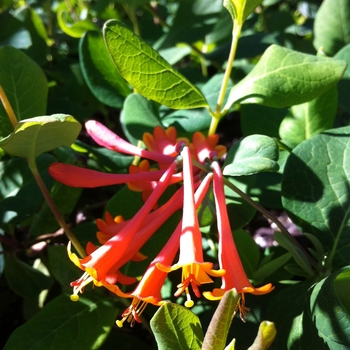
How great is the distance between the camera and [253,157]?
569mm

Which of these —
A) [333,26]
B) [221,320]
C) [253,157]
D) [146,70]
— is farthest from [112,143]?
[333,26]

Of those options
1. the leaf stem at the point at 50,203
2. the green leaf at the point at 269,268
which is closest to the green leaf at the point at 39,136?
the leaf stem at the point at 50,203

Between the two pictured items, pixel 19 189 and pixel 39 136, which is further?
pixel 19 189

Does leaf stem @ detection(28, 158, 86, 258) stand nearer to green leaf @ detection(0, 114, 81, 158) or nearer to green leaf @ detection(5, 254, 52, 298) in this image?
green leaf @ detection(0, 114, 81, 158)

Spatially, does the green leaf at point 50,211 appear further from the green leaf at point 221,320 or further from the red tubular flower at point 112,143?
the green leaf at point 221,320

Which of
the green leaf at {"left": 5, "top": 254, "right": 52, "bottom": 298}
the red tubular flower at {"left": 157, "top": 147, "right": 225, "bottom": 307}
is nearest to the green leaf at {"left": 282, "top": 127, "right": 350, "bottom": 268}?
the red tubular flower at {"left": 157, "top": 147, "right": 225, "bottom": 307}

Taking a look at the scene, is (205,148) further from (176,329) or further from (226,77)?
(176,329)

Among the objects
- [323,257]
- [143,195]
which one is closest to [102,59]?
[143,195]

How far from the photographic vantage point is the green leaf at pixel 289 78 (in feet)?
2.27

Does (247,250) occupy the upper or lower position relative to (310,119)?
lower

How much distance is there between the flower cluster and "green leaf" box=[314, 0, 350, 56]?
43 centimetres

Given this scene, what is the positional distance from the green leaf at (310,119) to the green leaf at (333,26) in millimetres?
224

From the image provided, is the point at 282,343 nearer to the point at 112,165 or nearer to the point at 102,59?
the point at 112,165

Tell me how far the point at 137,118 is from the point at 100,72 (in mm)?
160
